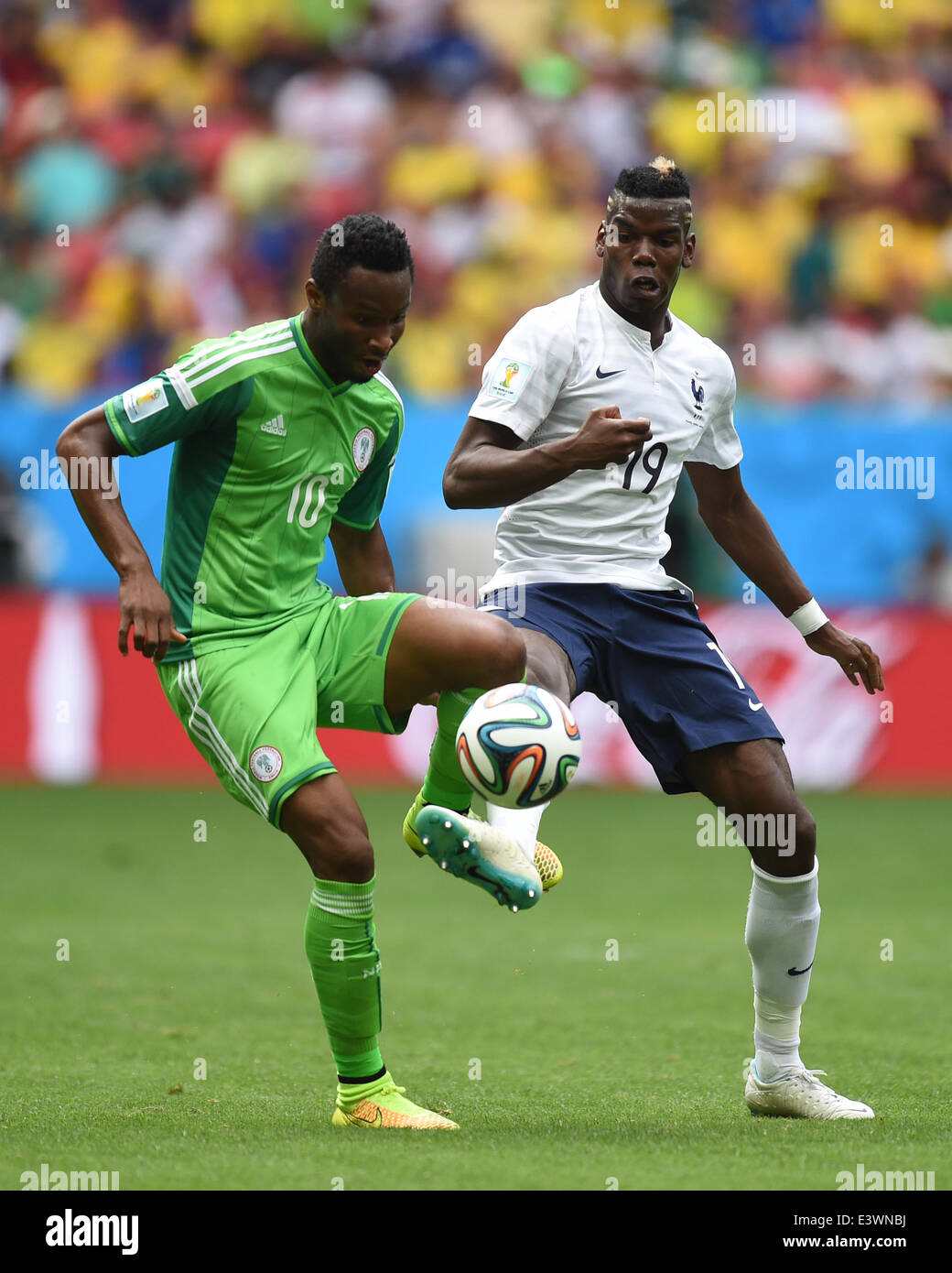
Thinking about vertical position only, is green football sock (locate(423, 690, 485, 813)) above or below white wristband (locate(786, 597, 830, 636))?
below

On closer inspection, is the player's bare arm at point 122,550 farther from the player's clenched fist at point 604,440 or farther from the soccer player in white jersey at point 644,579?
the player's clenched fist at point 604,440

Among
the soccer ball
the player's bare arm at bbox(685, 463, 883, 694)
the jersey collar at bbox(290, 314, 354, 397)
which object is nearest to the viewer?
the soccer ball

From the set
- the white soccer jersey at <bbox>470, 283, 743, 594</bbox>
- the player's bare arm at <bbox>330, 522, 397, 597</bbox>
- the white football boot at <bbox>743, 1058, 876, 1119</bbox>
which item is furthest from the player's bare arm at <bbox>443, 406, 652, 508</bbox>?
the white football boot at <bbox>743, 1058, 876, 1119</bbox>

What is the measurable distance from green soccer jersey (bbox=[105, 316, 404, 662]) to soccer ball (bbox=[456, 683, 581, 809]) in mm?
736

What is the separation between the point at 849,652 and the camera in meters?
5.42

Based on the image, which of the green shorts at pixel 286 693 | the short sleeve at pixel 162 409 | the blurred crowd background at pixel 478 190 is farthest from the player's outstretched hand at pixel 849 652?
the blurred crowd background at pixel 478 190

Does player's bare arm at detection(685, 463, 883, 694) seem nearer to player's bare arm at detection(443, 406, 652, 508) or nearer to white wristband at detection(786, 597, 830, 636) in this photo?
white wristband at detection(786, 597, 830, 636)

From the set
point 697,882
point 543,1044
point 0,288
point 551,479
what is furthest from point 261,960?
point 0,288

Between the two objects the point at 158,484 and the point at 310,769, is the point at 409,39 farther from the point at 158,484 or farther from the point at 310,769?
the point at 310,769

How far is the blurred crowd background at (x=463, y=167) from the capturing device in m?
14.2

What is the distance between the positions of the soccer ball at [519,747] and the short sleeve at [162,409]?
1.05m

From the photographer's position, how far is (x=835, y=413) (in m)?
12.7

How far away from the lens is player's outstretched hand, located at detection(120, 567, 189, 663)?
4.33m
